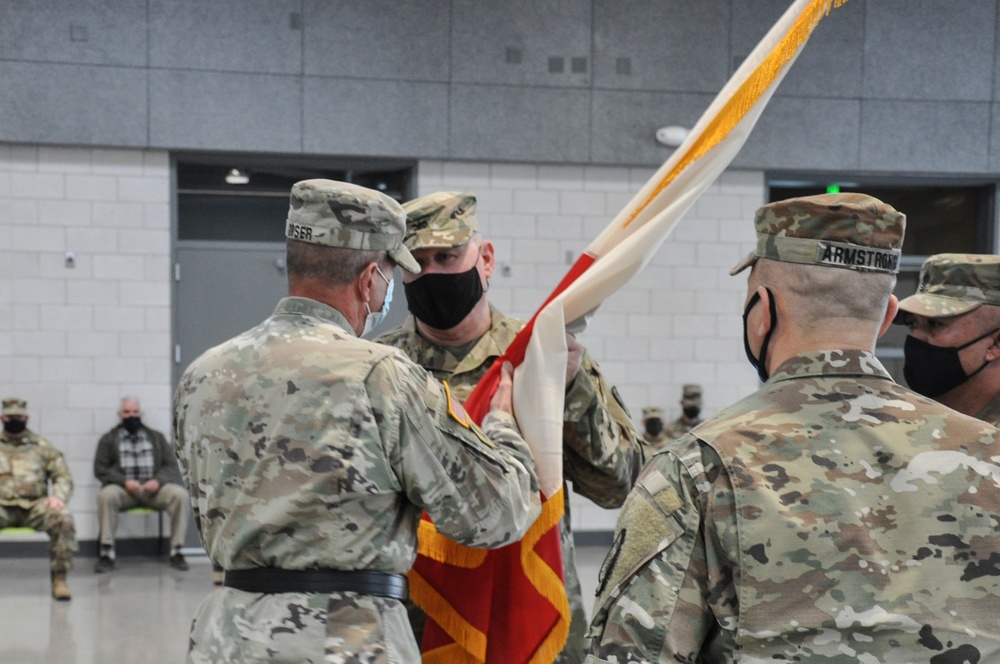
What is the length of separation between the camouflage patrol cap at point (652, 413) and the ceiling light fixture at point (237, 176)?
3.89 meters

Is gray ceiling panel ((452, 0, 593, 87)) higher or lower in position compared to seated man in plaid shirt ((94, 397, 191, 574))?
higher

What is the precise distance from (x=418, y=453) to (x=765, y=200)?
8.16m

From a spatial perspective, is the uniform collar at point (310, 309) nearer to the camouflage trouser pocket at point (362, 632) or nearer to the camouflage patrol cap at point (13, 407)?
the camouflage trouser pocket at point (362, 632)

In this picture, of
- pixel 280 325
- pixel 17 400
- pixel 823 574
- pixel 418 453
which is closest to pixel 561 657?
pixel 418 453

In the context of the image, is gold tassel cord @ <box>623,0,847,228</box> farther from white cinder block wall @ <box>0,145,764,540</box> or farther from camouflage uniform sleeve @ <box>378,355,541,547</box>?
white cinder block wall @ <box>0,145,764,540</box>

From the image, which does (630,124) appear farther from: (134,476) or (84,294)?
(134,476)

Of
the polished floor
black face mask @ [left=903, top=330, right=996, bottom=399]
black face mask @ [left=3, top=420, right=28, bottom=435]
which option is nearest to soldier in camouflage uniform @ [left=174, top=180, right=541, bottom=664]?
black face mask @ [left=903, top=330, right=996, bottom=399]

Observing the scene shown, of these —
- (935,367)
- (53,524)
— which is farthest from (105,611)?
(935,367)

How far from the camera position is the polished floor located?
571 centimetres

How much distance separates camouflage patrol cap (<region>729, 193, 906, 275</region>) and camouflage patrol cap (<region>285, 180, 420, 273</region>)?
819 mm

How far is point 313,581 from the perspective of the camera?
6.27 ft

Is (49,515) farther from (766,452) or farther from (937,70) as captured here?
(937,70)

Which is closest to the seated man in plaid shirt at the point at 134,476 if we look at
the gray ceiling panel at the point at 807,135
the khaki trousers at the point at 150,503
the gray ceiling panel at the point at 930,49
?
the khaki trousers at the point at 150,503

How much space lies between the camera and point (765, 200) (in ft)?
31.4
